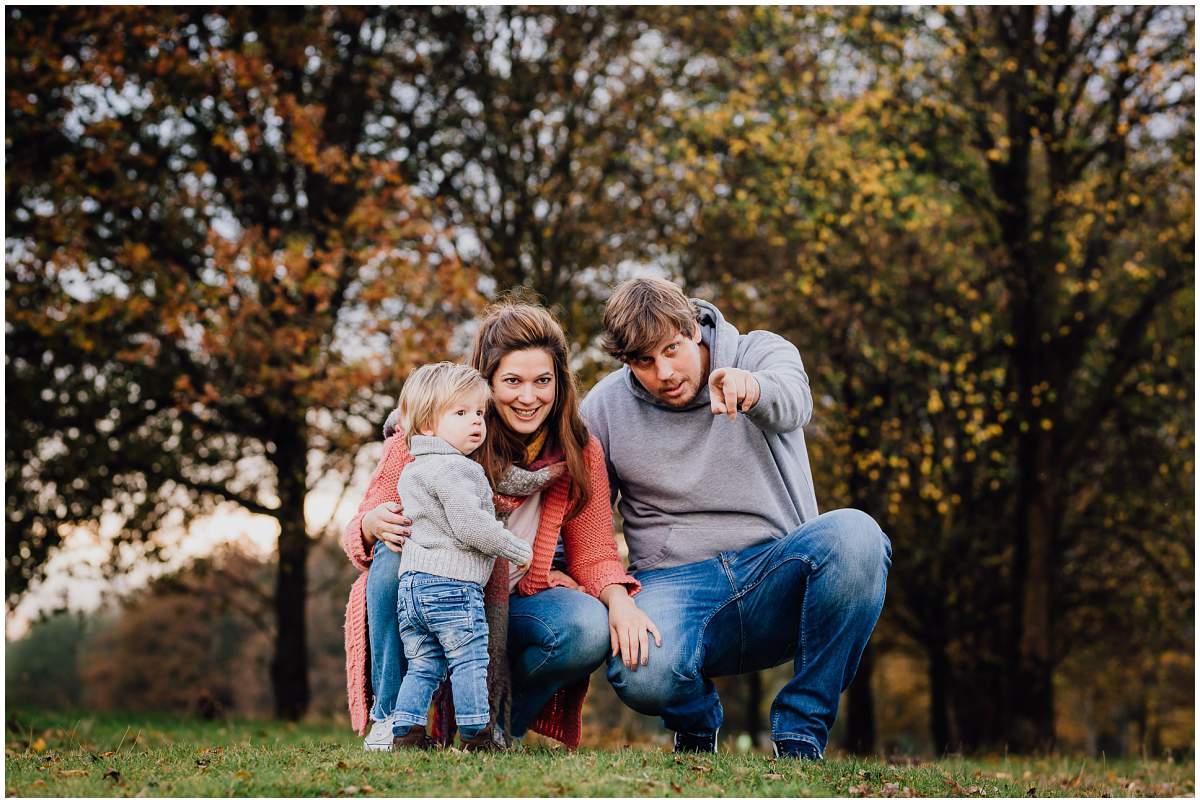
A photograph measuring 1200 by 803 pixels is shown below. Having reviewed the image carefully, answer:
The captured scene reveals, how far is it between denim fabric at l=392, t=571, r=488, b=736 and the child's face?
0.52 meters

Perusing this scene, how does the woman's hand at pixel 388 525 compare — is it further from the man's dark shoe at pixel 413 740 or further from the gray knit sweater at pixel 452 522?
the man's dark shoe at pixel 413 740

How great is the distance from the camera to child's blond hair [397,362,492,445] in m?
4.09

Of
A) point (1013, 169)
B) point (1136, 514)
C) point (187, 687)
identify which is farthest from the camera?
point (187, 687)

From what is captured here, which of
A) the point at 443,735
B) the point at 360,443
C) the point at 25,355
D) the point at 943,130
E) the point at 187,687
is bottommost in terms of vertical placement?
the point at 187,687

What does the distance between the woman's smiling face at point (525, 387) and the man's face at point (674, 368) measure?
0.38 metres

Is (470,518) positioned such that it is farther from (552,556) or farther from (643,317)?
(643,317)

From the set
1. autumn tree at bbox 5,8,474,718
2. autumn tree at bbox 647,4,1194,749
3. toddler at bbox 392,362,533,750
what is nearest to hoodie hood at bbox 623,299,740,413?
toddler at bbox 392,362,533,750

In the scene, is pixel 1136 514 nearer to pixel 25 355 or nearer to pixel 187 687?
pixel 25 355

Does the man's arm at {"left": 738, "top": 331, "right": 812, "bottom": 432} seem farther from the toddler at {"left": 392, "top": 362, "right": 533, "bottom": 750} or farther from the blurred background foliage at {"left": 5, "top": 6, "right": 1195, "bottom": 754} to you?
the blurred background foliage at {"left": 5, "top": 6, "right": 1195, "bottom": 754}

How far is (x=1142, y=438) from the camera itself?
484 inches

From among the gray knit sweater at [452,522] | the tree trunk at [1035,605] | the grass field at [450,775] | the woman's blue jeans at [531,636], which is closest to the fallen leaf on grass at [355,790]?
the grass field at [450,775]

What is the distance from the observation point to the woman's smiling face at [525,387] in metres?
4.26

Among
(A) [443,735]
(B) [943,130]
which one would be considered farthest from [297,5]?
(A) [443,735]

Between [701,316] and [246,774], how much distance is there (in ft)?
8.27
